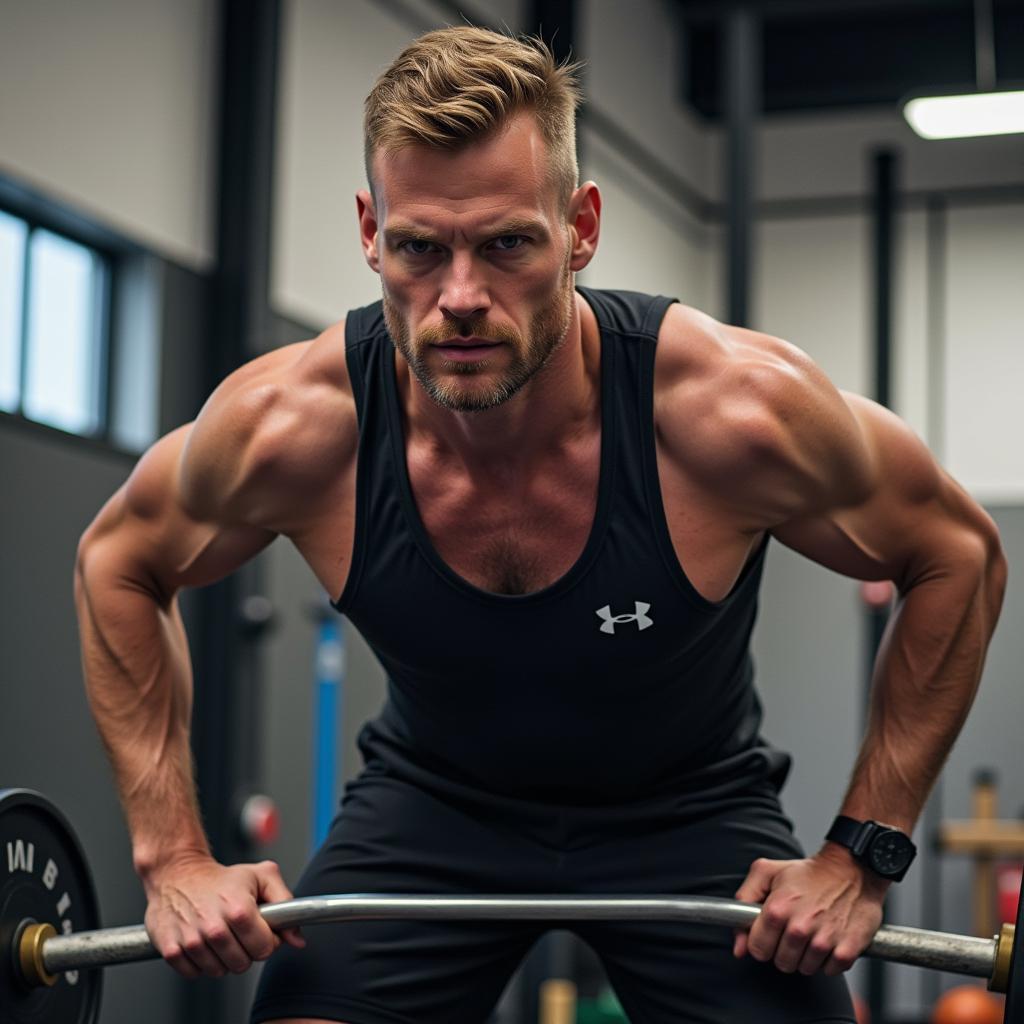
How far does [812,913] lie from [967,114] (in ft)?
14.0

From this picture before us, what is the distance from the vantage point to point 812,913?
2.04 meters

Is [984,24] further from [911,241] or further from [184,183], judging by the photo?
[184,183]

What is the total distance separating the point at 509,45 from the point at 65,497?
9.67ft

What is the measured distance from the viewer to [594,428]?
2.19m

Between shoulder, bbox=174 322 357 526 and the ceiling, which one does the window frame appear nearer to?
shoulder, bbox=174 322 357 526

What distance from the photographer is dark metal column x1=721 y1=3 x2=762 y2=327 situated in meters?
5.72

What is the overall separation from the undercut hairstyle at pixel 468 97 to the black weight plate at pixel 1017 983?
39.7 inches

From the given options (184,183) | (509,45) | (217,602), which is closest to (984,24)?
(184,183)

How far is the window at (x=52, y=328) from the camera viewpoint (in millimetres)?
4617

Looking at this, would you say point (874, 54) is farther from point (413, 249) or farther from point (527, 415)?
point (413, 249)

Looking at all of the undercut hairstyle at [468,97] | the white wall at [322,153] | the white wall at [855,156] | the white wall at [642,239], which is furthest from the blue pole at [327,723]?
the white wall at [855,156]

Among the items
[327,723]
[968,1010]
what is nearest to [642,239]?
[968,1010]

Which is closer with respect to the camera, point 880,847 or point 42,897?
point 880,847

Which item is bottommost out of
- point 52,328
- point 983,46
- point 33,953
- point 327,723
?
point 33,953
